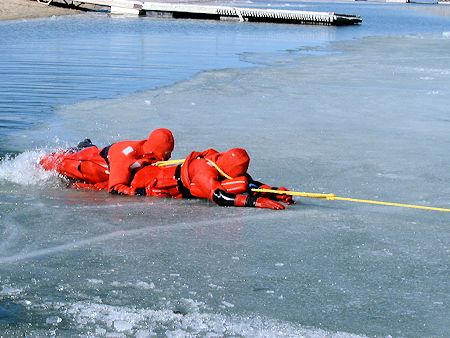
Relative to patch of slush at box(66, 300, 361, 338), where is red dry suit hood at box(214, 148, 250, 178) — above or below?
above

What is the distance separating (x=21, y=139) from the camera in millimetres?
8766

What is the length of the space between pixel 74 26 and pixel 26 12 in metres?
8.40

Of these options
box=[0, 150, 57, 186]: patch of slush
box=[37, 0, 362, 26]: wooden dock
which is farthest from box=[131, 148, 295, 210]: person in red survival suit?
box=[37, 0, 362, 26]: wooden dock

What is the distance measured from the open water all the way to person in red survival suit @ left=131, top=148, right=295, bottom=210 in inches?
3.8

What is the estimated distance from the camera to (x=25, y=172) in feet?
23.7

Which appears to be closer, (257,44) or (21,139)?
(21,139)

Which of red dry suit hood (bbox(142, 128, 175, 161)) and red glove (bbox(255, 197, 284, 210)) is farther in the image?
red dry suit hood (bbox(142, 128, 175, 161))

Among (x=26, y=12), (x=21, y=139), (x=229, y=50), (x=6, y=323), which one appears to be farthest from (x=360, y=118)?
(x=26, y=12)

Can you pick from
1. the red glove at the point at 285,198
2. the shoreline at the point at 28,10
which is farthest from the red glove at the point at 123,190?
the shoreline at the point at 28,10

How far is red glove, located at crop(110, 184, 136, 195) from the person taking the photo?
664 centimetres

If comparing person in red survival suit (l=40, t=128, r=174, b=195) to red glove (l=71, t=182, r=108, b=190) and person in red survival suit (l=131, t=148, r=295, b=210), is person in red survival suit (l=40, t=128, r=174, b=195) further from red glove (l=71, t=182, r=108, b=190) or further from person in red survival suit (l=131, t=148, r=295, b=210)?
person in red survival suit (l=131, t=148, r=295, b=210)

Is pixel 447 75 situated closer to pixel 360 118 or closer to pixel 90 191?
pixel 360 118

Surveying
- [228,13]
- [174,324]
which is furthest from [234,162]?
[228,13]

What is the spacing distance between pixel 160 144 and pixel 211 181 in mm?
603
